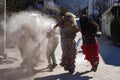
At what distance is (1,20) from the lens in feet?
45.3

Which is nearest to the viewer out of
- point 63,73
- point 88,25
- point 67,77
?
point 67,77

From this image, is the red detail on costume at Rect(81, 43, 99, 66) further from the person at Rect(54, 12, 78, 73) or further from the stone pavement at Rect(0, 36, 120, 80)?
the person at Rect(54, 12, 78, 73)

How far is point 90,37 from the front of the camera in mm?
11367

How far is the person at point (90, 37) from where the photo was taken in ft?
37.1

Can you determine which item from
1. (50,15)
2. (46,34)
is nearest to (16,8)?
(50,15)

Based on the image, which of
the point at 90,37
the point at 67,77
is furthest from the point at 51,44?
the point at 67,77

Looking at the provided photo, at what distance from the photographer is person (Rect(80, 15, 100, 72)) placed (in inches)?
445

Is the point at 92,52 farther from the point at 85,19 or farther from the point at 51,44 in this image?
the point at 51,44

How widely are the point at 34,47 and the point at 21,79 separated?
4.99ft

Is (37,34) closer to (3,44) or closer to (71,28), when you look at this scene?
(71,28)

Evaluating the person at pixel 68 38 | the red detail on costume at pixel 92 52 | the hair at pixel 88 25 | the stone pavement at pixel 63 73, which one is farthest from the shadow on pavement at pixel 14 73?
the hair at pixel 88 25

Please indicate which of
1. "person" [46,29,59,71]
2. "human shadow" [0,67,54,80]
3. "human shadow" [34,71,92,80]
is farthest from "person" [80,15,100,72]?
"human shadow" [0,67,54,80]

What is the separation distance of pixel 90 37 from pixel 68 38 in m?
0.73

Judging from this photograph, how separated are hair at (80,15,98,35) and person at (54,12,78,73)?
0.39 meters
